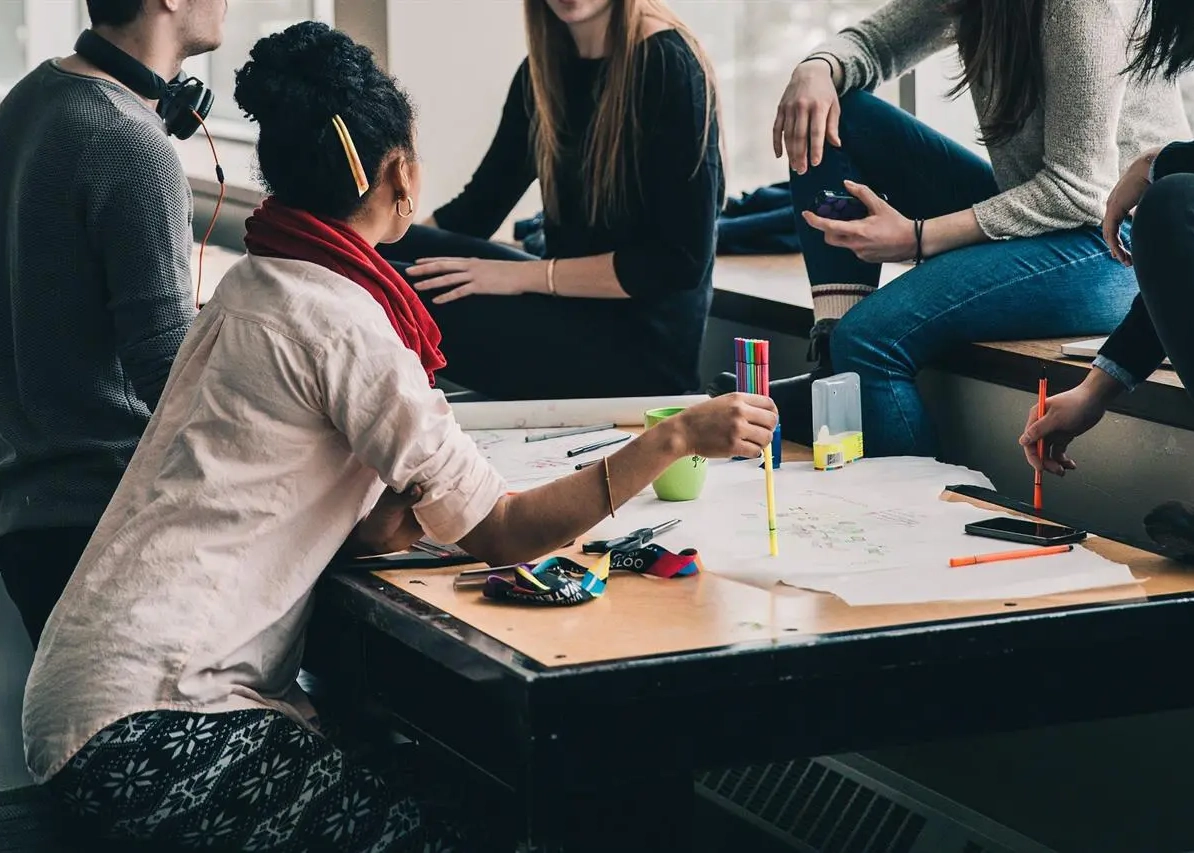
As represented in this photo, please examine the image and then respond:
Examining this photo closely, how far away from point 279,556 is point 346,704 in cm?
19

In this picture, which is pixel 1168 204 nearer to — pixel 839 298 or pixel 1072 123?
pixel 1072 123

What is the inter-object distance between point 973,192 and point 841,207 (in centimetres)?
23

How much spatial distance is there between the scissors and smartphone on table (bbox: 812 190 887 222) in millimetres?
728

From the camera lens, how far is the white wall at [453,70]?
10.7 feet

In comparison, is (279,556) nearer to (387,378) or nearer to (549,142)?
(387,378)

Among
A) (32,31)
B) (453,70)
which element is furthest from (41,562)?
(32,31)

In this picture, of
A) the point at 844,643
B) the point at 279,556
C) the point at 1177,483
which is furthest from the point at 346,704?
the point at 1177,483

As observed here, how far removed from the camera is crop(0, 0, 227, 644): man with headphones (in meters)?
1.62

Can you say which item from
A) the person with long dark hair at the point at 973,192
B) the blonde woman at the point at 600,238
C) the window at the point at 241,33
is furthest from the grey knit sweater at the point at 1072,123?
the window at the point at 241,33

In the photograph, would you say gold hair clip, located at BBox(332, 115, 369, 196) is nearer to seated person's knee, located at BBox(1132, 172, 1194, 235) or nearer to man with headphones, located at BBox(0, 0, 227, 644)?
man with headphones, located at BBox(0, 0, 227, 644)

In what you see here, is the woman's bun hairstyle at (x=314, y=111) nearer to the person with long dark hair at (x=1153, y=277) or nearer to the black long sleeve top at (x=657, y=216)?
the person with long dark hair at (x=1153, y=277)

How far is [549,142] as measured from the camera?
237 centimetres

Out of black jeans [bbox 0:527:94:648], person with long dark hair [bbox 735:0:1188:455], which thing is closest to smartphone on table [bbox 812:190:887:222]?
person with long dark hair [bbox 735:0:1188:455]

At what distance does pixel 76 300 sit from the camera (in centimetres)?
164
